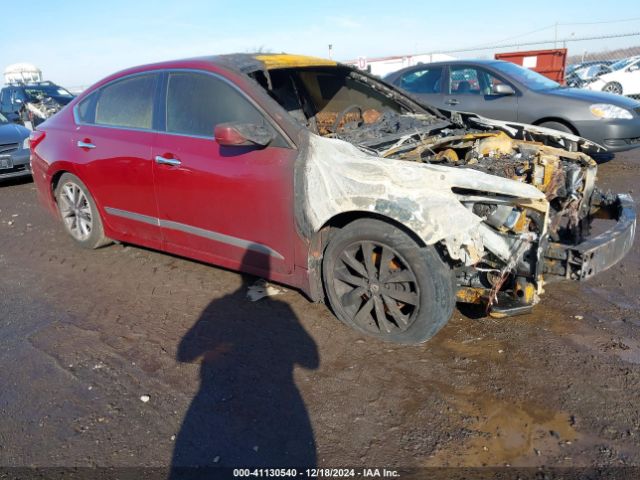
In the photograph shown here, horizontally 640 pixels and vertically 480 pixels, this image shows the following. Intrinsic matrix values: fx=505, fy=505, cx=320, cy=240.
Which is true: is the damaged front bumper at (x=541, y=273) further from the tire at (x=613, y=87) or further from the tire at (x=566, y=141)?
the tire at (x=613, y=87)

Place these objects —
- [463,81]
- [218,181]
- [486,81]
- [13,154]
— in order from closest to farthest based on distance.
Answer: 1. [218,181]
2. [486,81]
3. [463,81]
4. [13,154]

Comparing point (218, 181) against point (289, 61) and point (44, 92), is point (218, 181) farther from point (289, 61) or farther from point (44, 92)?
point (44, 92)

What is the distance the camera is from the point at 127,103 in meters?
4.21

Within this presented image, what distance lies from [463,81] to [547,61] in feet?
22.4

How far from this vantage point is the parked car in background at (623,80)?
16.5m

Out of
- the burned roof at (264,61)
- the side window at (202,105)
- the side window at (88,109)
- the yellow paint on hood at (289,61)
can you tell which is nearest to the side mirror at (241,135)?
the side window at (202,105)

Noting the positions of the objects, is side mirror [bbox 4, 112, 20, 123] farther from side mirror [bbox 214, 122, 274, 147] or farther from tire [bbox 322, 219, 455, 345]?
tire [bbox 322, 219, 455, 345]

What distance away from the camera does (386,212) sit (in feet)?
9.41

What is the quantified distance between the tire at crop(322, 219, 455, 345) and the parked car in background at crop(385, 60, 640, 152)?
4353 millimetres

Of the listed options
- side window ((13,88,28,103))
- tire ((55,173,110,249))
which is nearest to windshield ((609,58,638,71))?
tire ((55,173,110,249))

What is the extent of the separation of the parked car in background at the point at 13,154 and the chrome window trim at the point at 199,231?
5.03 m

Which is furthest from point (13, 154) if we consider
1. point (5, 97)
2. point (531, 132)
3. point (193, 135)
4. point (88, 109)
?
point (531, 132)

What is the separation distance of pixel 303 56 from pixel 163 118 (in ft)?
4.64

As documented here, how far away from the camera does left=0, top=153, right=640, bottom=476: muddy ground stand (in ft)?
7.83
